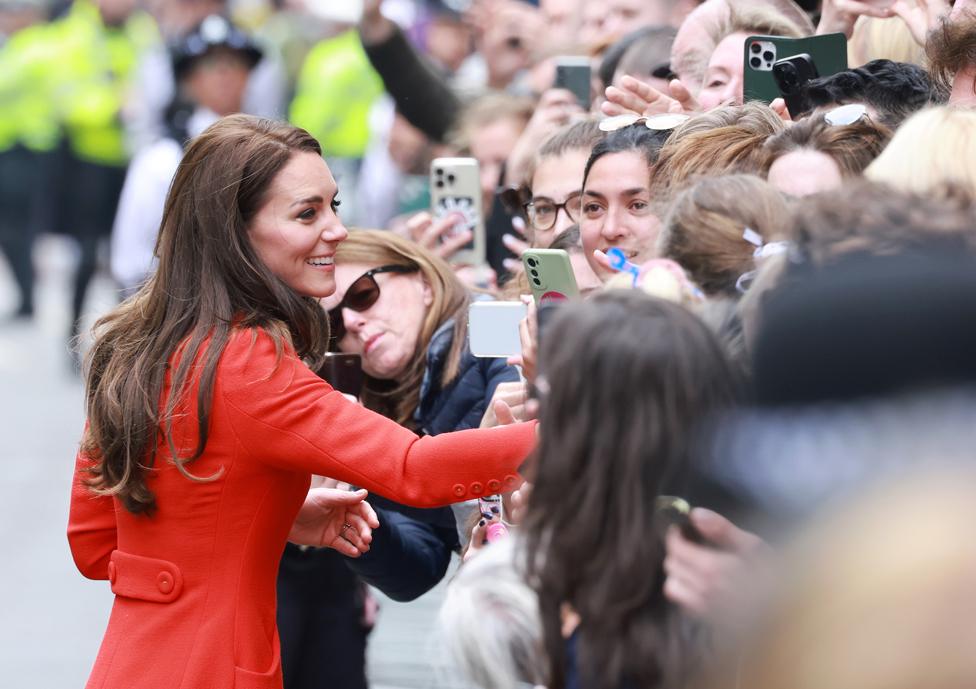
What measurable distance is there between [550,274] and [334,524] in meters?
0.72

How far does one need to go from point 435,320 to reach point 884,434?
81.9 inches

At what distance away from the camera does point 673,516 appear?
5.48ft

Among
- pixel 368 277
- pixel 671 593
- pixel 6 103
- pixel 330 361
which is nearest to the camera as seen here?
pixel 671 593

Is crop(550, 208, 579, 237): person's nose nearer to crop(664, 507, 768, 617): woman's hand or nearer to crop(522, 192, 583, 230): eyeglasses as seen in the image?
crop(522, 192, 583, 230): eyeglasses

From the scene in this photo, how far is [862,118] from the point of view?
101 inches

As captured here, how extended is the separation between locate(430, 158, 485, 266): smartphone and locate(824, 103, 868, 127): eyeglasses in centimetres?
167

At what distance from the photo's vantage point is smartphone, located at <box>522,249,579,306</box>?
2557 mm

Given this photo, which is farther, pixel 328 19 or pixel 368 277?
pixel 328 19

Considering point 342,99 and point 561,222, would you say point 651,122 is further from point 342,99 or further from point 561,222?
point 342,99

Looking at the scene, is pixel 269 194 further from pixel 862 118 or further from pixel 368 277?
pixel 862 118

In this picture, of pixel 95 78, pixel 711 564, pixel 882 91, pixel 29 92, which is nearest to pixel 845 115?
pixel 882 91

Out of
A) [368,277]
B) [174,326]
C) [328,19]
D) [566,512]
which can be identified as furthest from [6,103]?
[566,512]

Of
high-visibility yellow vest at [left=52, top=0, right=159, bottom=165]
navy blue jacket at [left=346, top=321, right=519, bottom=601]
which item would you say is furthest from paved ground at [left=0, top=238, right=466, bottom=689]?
high-visibility yellow vest at [left=52, top=0, right=159, bottom=165]

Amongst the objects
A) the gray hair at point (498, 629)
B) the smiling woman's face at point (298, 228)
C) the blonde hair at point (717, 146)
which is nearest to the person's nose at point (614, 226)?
the blonde hair at point (717, 146)
